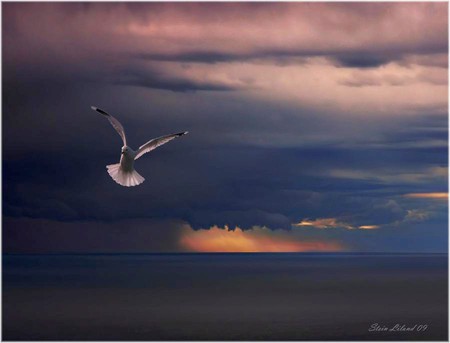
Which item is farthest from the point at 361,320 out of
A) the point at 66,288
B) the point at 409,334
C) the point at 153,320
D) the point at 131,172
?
the point at 66,288

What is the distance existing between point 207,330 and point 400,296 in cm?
2284

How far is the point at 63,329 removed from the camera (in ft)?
113

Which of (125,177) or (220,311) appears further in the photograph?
(220,311)

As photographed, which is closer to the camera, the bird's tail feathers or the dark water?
the bird's tail feathers

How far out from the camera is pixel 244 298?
5016cm

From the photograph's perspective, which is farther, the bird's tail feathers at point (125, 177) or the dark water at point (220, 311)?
the dark water at point (220, 311)

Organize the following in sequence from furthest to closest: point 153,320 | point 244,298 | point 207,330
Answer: point 244,298
point 153,320
point 207,330

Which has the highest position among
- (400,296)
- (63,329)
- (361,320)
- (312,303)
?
(400,296)

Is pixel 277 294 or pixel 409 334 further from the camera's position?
pixel 277 294

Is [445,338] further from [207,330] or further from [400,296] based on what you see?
[400,296]

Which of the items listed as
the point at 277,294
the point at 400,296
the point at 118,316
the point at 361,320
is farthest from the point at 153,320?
the point at 400,296

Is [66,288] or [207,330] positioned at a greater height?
[66,288]

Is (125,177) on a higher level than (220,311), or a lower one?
lower

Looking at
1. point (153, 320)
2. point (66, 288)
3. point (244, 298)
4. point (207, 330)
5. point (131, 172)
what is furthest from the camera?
point (66, 288)
